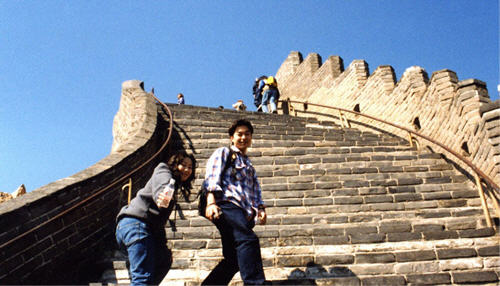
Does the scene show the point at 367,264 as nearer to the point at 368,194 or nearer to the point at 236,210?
the point at 236,210

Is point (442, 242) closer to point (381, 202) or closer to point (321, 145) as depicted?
point (381, 202)

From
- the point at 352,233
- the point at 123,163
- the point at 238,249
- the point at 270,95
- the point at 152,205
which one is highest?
the point at 270,95

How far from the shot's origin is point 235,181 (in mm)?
2893

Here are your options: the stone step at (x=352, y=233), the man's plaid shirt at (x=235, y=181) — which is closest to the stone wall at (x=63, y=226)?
the stone step at (x=352, y=233)

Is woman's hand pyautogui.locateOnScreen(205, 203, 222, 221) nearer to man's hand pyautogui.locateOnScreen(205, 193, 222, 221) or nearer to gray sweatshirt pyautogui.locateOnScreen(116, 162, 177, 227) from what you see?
man's hand pyautogui.locateOnScreen(205, 193, 222, 221)

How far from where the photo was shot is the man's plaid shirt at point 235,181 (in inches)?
108

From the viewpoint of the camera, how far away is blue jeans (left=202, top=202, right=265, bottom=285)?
2568mm

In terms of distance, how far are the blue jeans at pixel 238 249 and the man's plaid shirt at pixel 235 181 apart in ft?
0.22

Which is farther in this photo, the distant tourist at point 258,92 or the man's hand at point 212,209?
the distant tourist at point 258,92

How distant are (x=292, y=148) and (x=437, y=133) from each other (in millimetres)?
2744

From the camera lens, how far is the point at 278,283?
3436 mm

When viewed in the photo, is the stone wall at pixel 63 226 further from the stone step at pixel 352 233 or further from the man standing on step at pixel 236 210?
the man standing on step at pixel 236 210

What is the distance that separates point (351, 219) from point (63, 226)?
10.8 feet

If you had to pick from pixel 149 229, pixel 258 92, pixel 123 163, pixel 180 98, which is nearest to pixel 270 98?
pixel 258 92
